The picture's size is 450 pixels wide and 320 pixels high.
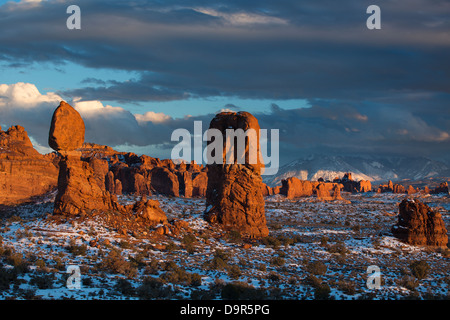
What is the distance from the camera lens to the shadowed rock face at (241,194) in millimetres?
35656

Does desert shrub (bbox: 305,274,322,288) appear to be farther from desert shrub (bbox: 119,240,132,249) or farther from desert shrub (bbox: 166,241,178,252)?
desert shrub (bbox: 119,240,132,249)

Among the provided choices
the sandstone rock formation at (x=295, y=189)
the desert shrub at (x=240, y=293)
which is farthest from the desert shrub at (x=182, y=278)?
the sandstone rock formation at (x=295, y=189)

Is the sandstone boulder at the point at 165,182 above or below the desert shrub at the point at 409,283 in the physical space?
above

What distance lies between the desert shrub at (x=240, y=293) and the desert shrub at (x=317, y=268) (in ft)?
19.8

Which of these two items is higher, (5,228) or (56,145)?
(56,145)

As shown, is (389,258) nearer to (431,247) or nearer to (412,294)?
(431,247)

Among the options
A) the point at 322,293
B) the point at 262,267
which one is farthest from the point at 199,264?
the point at 322,293

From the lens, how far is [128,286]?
20.2 metres

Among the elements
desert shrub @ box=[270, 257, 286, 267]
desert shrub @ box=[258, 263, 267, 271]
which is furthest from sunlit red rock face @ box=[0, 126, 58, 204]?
desert shrub @ box=[258, 263, 267, 271]

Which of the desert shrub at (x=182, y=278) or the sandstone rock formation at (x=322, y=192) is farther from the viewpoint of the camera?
the sandstone rock formation at (x=322, y=192)

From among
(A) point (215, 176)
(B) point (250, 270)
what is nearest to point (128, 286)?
(B) point (250, 270)

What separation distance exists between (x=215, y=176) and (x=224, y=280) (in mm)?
14679

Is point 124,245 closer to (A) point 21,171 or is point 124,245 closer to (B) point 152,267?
(B) point 152,267

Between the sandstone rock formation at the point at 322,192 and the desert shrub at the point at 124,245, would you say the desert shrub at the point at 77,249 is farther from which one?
the sandstone rock formation at the point at 322,192
